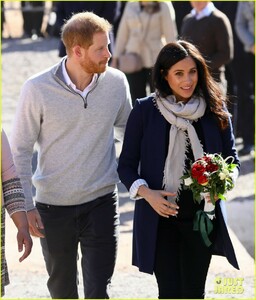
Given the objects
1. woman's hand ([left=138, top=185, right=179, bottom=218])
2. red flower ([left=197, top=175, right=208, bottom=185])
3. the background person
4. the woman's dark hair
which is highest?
the woman's dark hair

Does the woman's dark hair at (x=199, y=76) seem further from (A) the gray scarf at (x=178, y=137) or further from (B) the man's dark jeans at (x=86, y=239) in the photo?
(B) the man's dark jeans at (x=86, y=239)

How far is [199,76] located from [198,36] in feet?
14.6

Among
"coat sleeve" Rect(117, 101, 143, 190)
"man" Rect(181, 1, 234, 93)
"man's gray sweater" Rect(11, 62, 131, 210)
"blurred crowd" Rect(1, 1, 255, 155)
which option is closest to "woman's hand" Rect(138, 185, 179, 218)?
"coat sleeve" Rect(117, 101, 143, 190)

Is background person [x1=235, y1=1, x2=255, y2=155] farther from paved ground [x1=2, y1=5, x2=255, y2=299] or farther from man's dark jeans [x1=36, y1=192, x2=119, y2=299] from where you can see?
man's dark jeans [x1=36, y1=192, x2=119, y2=299]

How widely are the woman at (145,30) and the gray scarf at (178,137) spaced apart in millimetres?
4910

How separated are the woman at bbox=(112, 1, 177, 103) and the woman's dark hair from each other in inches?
189

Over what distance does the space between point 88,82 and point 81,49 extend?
0.22m

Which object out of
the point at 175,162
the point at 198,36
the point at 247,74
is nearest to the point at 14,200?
the point at 175,162

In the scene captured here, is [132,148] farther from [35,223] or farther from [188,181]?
[35,223]

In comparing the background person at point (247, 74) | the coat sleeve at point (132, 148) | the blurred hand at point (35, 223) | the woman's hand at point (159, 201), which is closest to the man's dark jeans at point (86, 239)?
the blurred hand at point (35, 223)

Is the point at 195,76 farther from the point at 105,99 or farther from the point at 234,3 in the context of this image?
the point at 234,3

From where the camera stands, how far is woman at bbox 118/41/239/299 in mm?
5285

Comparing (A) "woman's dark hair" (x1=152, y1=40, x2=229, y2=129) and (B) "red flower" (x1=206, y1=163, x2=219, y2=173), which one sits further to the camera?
(A) "woman's dark hair" (x1=152, y1=40, x2=229, y2=129)

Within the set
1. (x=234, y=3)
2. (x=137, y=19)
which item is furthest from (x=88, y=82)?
(x=234, y=3)
